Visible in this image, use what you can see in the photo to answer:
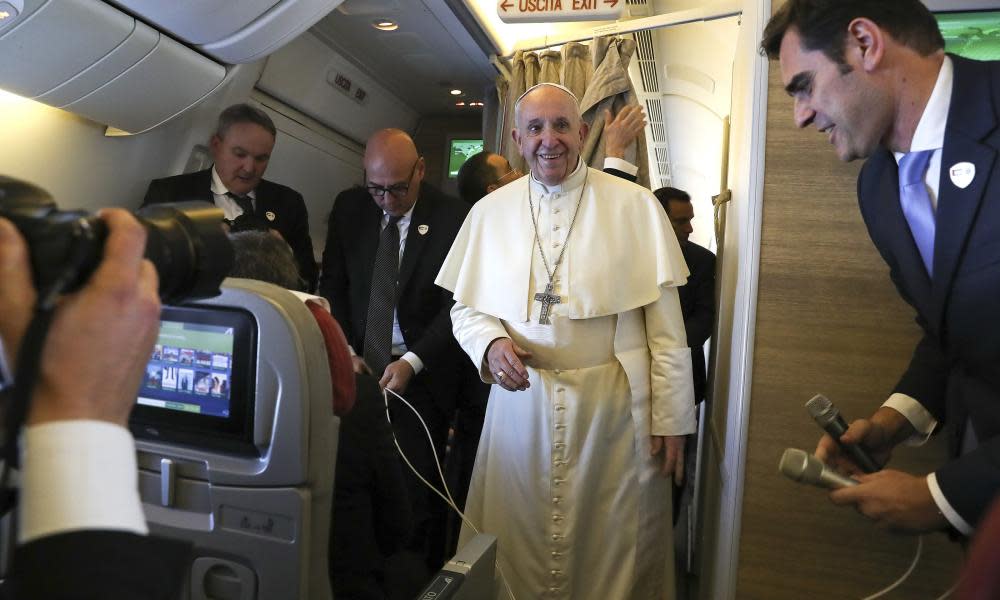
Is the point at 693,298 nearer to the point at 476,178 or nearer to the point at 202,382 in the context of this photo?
the point at 476,178

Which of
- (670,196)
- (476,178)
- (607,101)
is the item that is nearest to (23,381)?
(476,178)

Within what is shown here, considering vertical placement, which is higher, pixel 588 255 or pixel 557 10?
pixel 557 10

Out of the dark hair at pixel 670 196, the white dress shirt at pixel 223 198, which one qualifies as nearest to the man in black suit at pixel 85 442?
the white dress shirt at pixel 223 198

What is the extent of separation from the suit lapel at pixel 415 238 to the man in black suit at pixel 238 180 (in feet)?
2.33

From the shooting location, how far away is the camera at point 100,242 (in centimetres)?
78

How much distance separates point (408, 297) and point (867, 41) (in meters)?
2.34

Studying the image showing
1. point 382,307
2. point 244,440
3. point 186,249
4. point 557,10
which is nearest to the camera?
point 186,249

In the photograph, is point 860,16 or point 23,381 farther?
point 860,16

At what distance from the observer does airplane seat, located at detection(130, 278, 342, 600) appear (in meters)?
1.38

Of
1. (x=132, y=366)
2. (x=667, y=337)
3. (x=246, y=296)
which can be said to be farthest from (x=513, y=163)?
(x=132, y=366)

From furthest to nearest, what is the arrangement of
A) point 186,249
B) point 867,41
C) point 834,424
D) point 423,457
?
point 423,457
point 834,424
point 867,41
point 186,249

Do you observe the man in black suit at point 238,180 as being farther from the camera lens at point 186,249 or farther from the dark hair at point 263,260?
the camera lens at point 186,249

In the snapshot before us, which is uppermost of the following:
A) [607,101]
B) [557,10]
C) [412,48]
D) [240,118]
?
[412,48]

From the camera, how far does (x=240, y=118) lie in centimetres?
367
